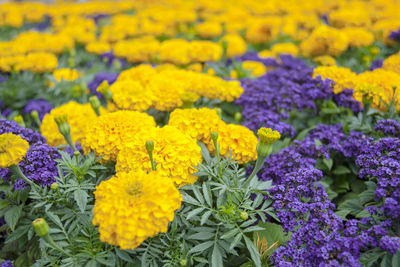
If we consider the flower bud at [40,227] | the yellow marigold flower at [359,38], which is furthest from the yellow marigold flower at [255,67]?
the flower bud at [40,227]

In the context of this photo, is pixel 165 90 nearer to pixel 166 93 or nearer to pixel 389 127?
pixel 166 93

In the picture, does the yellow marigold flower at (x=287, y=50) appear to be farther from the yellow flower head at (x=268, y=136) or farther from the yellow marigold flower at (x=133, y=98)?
the yellow flower head at (x=268, y=136)

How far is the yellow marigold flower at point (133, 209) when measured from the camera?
1.30 m

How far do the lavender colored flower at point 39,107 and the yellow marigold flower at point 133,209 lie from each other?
78.9 inches

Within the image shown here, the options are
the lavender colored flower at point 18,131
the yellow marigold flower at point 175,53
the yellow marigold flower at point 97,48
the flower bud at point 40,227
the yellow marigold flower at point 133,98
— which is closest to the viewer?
the flower bud at point 40,227

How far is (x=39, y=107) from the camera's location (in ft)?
10.1

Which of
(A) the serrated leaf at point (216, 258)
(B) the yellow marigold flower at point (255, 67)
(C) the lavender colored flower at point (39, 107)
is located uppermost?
(B) the yellow marigold flower at point (255, 67)

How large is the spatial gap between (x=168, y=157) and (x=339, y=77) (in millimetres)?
1695

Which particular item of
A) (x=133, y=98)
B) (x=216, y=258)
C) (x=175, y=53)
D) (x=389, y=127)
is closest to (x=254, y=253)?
(x=216, y=258)

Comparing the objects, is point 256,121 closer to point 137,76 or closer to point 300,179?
point 300,179

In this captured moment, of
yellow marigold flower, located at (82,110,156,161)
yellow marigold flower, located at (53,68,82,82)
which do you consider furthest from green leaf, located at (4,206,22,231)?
yellow marigold flower, located at (53,68,82,82)

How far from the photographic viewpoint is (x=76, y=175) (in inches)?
67.3

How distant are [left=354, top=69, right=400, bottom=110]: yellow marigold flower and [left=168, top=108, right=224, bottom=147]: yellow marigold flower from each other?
1.07 m

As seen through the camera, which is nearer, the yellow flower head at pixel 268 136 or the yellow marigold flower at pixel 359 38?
the yellow flower head at pixel 268 136
